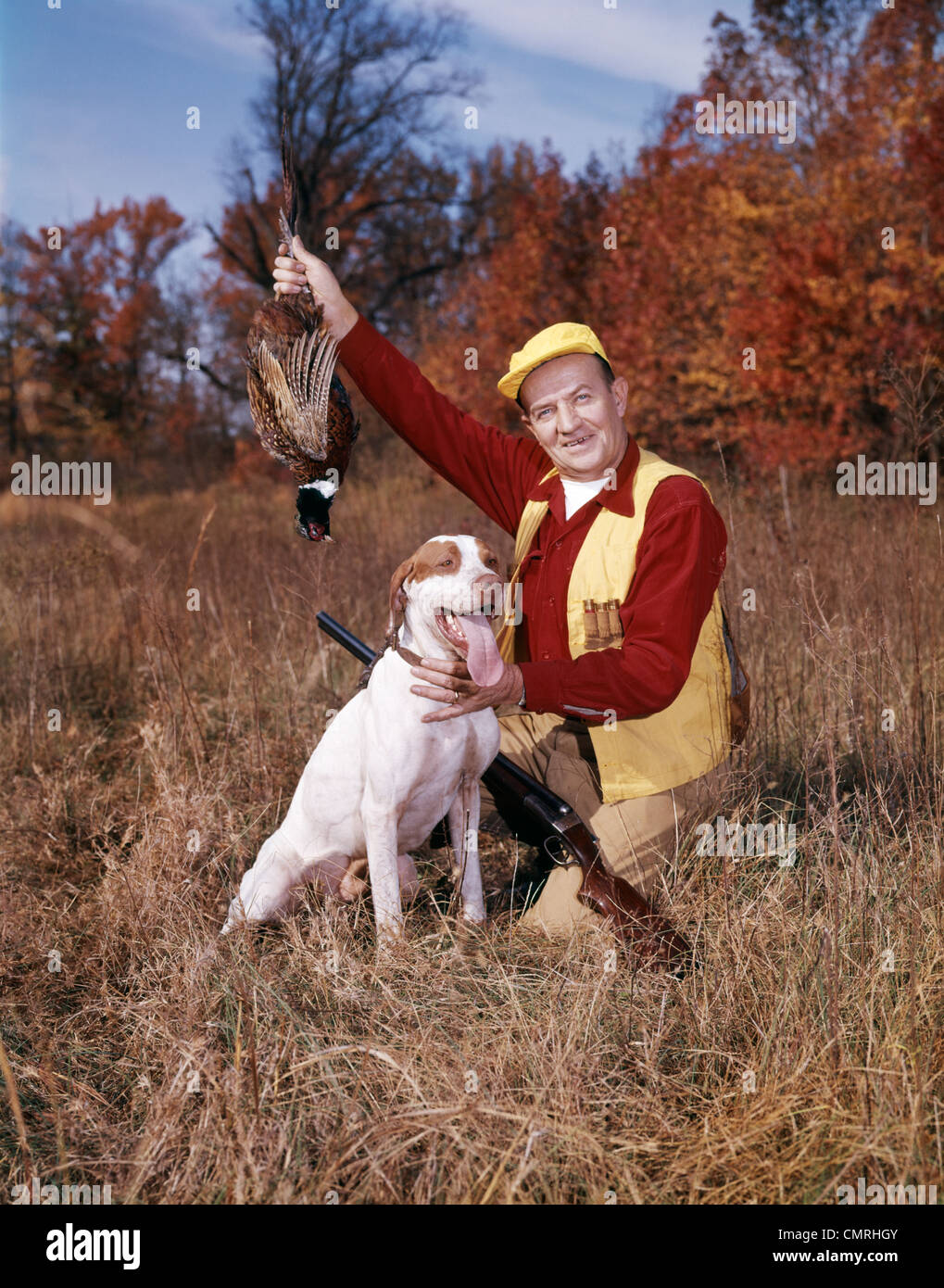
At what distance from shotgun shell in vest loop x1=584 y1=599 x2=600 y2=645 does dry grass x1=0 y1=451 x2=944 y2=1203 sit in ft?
2.10

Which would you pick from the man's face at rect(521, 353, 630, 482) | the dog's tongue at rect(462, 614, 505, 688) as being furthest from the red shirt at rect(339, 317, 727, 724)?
the dog's tongue at rect(462, 614, 505, 688)

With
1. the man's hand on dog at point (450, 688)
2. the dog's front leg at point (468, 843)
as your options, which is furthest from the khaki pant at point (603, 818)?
the man's hand on dog at point (450, 688)

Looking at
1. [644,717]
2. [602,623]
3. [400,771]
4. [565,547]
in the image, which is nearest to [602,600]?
[602,623]

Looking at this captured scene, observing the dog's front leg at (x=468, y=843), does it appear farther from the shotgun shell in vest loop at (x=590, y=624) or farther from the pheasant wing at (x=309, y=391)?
the pheasant wing at (x=309, y=391)

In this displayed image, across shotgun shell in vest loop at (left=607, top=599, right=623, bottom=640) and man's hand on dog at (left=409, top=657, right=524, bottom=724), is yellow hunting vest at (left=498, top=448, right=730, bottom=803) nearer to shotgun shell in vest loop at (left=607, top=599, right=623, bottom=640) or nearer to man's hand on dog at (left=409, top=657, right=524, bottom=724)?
shotgun shell in vest loop at (left=607, top=599, right=623, bottom=640)

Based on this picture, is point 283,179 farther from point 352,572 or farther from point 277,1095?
point 352,572

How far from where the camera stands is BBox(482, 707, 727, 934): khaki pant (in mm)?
3090

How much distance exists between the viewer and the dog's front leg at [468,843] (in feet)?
9.78

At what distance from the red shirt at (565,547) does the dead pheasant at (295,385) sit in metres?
0.32

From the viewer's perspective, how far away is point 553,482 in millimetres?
3416

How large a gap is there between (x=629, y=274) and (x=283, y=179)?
12.3 metres

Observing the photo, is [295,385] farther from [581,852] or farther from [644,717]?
[581,852]

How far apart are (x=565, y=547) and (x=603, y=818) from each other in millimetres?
897
